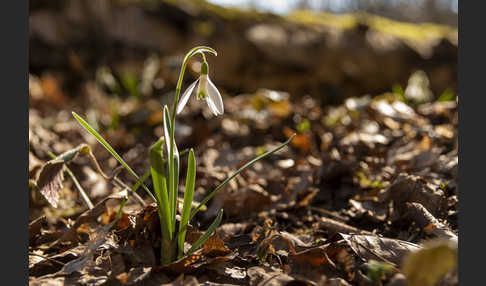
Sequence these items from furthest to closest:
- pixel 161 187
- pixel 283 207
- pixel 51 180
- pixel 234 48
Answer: pixel 234 48, pixel 283 207, pixel 51 180, pixel 161 187

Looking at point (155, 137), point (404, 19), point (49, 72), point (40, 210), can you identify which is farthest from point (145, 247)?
point (404, 19)

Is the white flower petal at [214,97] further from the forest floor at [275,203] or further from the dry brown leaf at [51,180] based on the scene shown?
the dry brown leaf at [51,180]

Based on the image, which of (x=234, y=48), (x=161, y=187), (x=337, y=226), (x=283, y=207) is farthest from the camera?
(x=234, y=48)

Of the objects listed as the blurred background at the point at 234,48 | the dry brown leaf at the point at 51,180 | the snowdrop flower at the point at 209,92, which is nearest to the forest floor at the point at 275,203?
the dry brown leaf at the point at 51,180

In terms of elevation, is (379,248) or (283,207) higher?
(379,248)

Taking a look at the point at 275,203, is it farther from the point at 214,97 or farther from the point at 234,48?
the point at 234,48

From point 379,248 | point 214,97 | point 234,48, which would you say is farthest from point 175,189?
point 234,48
